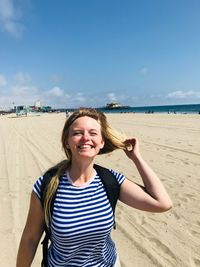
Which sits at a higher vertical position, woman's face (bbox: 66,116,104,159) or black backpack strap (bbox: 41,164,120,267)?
woman's face (bbox: 66,116,104,159)

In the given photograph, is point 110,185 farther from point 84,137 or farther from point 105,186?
point 84,137

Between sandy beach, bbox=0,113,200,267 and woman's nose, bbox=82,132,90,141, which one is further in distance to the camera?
sandy beach, bbox=0,113,200,267

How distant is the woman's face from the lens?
2.05 m

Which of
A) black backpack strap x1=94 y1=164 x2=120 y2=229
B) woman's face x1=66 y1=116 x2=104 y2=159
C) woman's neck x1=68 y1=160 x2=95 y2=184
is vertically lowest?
black backpack strap x1=94 y1=164 x2=120 y2=229

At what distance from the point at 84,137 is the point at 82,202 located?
0.40 meters

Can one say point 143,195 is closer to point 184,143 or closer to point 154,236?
point 154,236

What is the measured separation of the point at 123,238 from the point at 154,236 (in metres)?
0.45

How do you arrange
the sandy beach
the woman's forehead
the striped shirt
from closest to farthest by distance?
1. the striped shirt
2. the woman's forehead
3. the sandy beach

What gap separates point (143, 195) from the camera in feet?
7.00

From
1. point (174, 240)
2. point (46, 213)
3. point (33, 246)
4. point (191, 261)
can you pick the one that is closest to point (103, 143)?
point (46, 213)

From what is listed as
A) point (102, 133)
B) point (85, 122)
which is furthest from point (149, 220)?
point (85, 122)

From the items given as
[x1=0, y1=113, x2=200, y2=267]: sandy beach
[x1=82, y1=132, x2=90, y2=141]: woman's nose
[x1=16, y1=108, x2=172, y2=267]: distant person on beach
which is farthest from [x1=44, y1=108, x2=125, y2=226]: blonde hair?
[x1=0, y1=113, x2=200, y2=267]: sandy beach

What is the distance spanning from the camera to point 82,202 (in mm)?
1913

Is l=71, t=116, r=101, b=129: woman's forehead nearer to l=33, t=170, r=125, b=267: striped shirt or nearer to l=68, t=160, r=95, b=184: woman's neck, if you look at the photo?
l=68, t=160, r=95, b=184: woman's neck
